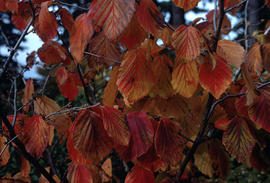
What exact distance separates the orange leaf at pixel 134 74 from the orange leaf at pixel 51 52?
18.1 inches

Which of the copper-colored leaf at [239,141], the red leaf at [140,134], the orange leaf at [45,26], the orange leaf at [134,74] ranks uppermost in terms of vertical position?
the orange leaf at [45,26]

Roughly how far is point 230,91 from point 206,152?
35 centimetres

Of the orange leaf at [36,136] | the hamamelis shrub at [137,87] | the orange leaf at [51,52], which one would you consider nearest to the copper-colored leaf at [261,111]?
the hamamelis shrub at [137,87]

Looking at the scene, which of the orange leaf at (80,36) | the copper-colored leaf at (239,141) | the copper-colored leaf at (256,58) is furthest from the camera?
the copper-colored leaf at (256,58)

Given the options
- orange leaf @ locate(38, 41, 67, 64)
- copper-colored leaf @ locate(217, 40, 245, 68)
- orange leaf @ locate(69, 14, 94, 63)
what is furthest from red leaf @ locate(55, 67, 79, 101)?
copper-colored leaf @ locate(217, 40, 245, 68)

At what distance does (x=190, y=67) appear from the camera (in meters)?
0.67

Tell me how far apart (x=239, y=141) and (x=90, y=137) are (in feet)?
1.67

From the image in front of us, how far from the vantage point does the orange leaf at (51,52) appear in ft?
3.18

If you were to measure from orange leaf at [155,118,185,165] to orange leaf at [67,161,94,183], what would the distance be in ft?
0.83

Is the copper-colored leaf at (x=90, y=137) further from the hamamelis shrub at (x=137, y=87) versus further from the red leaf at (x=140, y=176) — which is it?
the red leaf at (x=140, y=176)

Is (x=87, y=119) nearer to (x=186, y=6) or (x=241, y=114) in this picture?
(x=186, y=6)

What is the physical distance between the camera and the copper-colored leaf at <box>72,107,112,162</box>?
51cm

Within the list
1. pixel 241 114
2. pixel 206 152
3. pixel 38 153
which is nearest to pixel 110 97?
pixel 38 153

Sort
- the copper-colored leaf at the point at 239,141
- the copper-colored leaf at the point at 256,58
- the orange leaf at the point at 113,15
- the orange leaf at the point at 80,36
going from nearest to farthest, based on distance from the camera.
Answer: the orange leaf at the point at 113,15 < the orange leaf at the point at 80,36 < the copper-colored leaf at the point at 239,141 < the copper-colored leaf at the point at 256,58
